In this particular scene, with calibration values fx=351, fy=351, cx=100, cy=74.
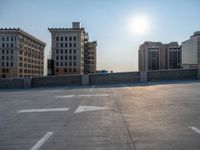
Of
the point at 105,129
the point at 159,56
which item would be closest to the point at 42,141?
the point at 105,129

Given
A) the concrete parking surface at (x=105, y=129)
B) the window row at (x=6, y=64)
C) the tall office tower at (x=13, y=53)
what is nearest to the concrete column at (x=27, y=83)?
the concrete parking surface at (x=105, y=129)

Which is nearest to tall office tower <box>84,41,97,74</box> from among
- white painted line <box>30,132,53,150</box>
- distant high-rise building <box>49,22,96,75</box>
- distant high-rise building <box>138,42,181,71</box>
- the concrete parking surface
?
distant high-rise building <box>49,22,96,75</box>

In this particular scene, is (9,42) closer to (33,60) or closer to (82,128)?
(33,60)

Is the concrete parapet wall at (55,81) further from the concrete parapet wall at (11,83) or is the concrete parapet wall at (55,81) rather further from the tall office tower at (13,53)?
the tall office tower at (13,53)

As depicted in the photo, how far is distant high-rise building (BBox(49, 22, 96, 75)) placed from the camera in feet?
429

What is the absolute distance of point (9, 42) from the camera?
5281 inches

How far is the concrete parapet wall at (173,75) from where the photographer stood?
3819 cm

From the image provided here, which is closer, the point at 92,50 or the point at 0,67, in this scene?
the point at 0,67

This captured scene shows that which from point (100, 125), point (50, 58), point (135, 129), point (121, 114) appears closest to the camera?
point (135, 129)

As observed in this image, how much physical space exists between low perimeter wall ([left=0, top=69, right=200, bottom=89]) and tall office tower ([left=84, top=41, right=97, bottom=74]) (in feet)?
327

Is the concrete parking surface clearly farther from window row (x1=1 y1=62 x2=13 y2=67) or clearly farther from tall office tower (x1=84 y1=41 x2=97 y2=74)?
tall office tower (x1=84 y1=41 x2=97 y2=74)

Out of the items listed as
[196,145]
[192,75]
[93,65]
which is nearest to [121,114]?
[196,145]

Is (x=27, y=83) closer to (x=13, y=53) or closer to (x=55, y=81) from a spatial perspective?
(x=55, y=81)

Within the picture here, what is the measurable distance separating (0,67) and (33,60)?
25.0m
